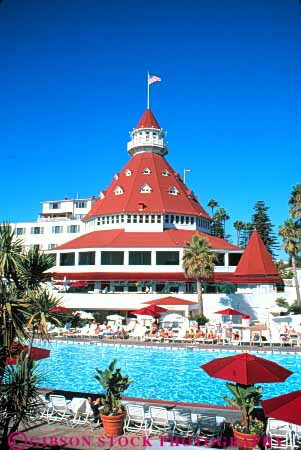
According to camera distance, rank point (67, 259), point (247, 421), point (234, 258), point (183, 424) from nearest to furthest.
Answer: point (247, 421), point (183, 424), point (234, 258), point (67, 259)

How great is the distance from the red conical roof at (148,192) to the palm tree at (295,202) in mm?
10545

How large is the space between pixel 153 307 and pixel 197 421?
21344mm

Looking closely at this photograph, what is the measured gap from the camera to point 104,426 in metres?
10.9

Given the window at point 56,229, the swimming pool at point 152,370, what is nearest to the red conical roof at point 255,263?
the swimming pool at point 152,370

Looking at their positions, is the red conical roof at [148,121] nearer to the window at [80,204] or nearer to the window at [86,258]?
the window at [80,204]

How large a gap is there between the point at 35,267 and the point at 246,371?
6771 mm

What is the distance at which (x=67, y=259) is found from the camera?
49656 millimetres

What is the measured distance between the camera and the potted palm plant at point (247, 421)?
32.1ft

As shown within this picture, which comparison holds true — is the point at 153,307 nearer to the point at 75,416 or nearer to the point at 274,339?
the point at 274,339

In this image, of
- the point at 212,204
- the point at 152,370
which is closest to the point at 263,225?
the point at 212,204

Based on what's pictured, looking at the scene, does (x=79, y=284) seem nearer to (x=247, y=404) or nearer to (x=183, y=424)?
(x=183, y=424)

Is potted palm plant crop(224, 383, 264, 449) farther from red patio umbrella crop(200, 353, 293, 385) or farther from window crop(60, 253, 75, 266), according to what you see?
window crop(60, 253, 75, 266)

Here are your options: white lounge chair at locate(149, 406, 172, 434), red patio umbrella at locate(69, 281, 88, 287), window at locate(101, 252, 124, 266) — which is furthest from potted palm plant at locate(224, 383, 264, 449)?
window at locate(101, 252, 124, 266)

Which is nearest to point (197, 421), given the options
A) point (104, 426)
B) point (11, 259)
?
point (104, 426)
